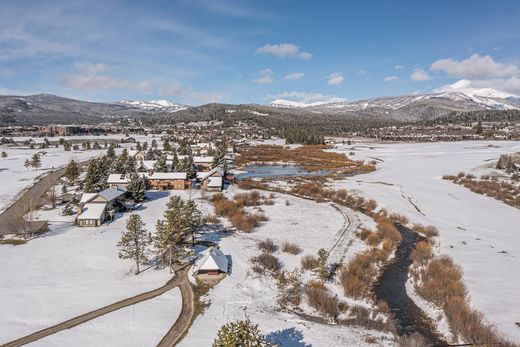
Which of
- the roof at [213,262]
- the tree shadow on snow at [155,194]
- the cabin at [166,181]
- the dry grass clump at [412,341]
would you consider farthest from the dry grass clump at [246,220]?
the dry grass clump at [412,341]

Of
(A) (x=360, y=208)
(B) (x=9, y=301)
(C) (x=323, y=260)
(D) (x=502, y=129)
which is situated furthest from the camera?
(D) (x=502, y=129)

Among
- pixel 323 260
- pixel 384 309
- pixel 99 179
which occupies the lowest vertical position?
pixel 384 309

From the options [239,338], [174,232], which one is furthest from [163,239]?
[239,338]

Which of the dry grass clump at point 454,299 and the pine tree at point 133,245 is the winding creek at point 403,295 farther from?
the pine tree at point 133,245

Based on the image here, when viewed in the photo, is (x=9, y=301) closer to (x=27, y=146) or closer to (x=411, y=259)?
(x=411, y=259)

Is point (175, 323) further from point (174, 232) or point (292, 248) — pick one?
point (292, 248)

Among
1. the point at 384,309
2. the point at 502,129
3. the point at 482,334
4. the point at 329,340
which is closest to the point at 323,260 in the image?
the point at 384,309
